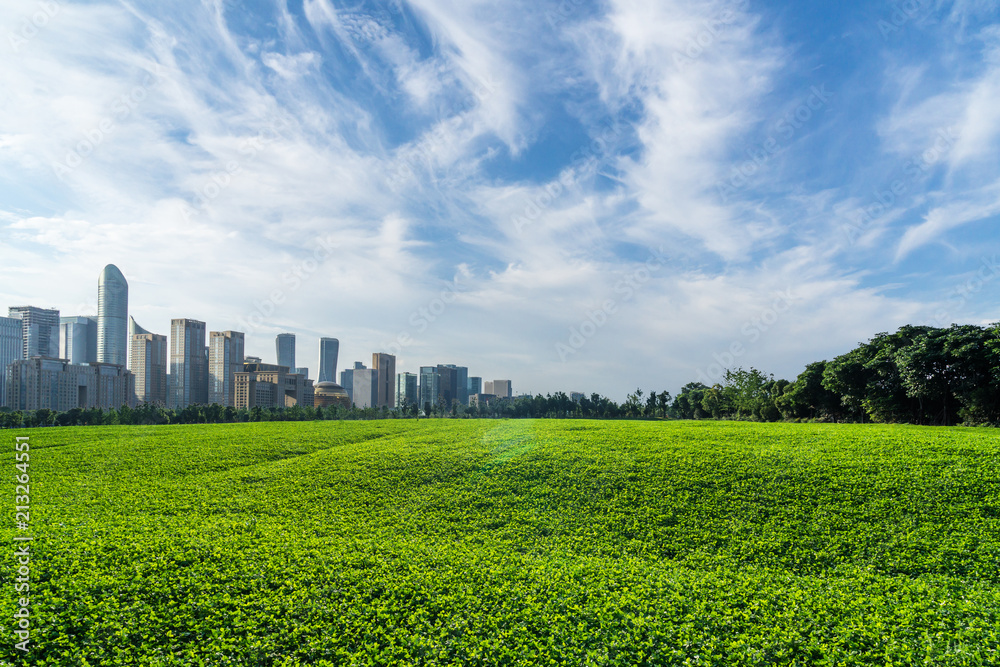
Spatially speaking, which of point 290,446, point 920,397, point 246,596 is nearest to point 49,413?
point 290,446

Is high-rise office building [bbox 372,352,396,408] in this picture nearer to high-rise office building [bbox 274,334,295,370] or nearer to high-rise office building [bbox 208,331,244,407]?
high-rise office building [bbox 208,331,244,407]

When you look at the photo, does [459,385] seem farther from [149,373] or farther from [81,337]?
[81,337]

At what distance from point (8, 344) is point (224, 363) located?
33.5 meters

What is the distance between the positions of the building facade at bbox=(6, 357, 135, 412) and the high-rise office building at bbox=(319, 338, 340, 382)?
352 feet

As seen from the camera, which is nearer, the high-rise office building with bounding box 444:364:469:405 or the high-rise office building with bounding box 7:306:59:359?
the high-rise office building with bounding box 7:306:59:359

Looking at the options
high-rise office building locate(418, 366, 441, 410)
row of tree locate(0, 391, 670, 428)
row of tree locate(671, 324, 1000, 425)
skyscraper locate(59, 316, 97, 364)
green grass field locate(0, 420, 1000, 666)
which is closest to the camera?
green grass field locate(0, 420, 1000, 666)

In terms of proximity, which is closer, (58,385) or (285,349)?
(58,385)

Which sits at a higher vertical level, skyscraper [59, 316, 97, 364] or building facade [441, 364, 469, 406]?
skyscraper [59, 316, 97, 364]

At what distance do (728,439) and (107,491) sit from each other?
1676 cm

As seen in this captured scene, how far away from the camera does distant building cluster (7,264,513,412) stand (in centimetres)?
7112

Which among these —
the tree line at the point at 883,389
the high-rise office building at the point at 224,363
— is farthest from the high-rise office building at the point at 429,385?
the tree line at the point at 883,389

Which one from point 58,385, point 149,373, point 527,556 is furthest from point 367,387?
point 527,556

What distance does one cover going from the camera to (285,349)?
7288 inches

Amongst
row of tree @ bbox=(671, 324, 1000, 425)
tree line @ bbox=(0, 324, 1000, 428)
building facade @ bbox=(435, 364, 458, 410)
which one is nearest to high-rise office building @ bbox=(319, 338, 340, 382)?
building facade @ bbox=(435, 364, 458, 410)
